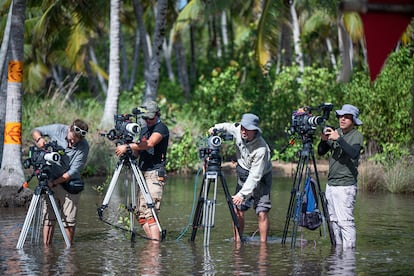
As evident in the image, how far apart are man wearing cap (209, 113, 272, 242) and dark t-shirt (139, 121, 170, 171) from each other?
0.65 meters

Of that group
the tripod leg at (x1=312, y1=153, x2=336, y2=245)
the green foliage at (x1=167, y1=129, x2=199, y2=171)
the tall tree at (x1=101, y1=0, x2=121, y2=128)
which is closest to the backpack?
the tripod leg at (x1=312, y1=153, x2=336, y2=245)

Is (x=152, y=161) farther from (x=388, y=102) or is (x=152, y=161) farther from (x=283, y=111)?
(x=283, y=111)

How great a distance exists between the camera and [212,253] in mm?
12281

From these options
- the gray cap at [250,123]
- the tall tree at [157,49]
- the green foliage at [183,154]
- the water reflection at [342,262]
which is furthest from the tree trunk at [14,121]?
the tall tree at [157,49]

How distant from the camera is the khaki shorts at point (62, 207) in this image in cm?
1257

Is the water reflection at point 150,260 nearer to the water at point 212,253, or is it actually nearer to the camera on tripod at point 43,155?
the water at point 212,253

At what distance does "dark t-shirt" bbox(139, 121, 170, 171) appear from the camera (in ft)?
42.4

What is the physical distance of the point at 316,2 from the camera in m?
32.3

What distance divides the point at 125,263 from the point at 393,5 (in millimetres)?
6031

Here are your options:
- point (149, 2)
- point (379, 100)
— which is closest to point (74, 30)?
point (149, 2)

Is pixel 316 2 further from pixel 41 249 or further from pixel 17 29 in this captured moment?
pixel 41 249

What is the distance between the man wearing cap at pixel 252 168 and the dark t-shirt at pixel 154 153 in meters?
0.65

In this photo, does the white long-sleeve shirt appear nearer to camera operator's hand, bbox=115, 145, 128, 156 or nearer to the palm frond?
camera operator's hand, bbox=115, 145, 128, 156

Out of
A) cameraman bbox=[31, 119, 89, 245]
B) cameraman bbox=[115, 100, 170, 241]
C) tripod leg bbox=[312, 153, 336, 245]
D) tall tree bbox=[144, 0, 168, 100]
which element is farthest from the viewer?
tall tree bbox=[144, 0, 168, 100]
